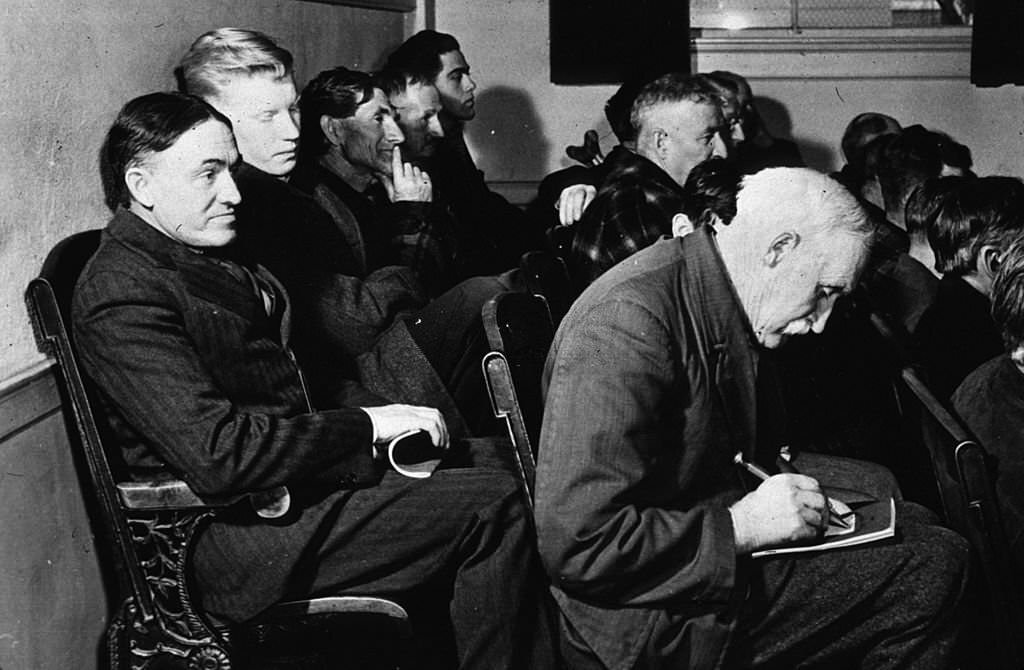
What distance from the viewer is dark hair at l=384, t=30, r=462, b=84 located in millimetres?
4785

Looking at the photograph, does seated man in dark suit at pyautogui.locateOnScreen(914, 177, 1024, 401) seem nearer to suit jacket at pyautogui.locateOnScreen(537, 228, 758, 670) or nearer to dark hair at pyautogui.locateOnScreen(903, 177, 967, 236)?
dark hair at pyautogui.locateOnScreen(903, 177, 967, 236)

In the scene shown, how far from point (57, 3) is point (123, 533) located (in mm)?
1048

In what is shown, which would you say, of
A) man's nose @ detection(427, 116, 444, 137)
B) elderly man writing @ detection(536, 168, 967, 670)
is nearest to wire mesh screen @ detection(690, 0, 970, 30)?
man's nose @ detection(427, 116, 444, 137)

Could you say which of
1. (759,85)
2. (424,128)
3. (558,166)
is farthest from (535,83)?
(424,128)

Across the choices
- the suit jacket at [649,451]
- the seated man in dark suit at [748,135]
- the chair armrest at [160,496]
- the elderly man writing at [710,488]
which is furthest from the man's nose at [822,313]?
the seated man in dark suit at [748,135]

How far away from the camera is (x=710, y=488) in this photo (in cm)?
217

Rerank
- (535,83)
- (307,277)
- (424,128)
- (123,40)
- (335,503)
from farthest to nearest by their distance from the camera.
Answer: (535,83), (424,128), (307,277), (123,40), (335,503)

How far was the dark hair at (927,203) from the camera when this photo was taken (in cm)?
Result: 346

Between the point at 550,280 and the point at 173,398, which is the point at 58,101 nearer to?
the point at 173,398

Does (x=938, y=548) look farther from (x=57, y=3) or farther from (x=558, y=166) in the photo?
(x=558, y=166)

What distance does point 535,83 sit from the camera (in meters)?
6.20

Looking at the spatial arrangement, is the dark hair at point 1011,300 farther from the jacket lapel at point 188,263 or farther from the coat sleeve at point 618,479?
the jacket lapel at point 188,263

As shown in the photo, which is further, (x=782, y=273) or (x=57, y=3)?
(x=57, y=3)

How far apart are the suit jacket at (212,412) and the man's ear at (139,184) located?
53 mm
